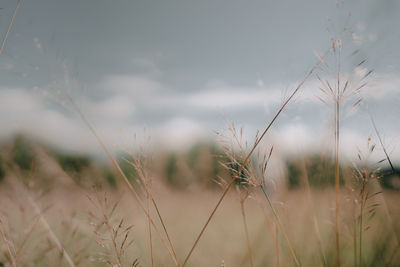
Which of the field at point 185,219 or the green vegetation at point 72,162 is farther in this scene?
the green vegetation at point 72,162

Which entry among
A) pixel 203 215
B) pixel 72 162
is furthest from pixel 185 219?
pixel 72 162

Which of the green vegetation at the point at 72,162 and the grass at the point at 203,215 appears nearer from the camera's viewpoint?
the grass at the point at 203,215

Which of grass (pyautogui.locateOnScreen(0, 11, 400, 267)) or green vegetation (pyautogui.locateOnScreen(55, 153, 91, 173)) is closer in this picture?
grass (pyautogui.locateOnScreen(0, 11, 400, 267))

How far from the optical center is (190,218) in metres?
1.50

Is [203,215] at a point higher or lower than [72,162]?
lower

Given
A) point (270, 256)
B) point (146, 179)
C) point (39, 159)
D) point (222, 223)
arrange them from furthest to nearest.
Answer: point (222, 223)
point (270, 256)
point (39, 159)
point (146, 179)

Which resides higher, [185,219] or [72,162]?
[72,162]

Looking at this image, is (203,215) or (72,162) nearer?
(72,162)

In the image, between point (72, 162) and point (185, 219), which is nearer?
point (72, 162)

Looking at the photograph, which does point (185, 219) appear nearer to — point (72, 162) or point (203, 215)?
point (203, 215)

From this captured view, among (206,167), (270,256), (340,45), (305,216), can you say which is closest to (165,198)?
(206,167)

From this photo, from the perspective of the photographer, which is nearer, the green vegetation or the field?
the field

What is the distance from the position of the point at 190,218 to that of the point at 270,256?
1.63 ft

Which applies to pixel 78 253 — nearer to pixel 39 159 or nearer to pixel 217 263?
pixel 39 159
